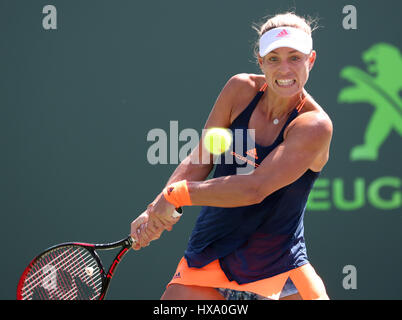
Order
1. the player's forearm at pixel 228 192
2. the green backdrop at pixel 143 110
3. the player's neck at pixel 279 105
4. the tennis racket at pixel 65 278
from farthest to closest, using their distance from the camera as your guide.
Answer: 1. the green backdrop at pixel 143 110
2. the tennis racket at pixel 65 278
3. the player's neck at pixel 279 105
4. the player's forearm at pixel 228 192

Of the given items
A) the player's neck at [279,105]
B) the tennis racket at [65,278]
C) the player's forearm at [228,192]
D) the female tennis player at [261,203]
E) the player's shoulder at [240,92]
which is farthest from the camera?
the tennis racket at [65,278]

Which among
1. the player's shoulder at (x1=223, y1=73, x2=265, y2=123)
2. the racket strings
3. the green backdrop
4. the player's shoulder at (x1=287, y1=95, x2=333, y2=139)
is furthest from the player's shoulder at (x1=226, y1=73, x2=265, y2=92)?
the green backdrop

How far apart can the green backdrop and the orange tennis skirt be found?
5.57 ft

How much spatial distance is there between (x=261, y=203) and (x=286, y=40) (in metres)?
0.62

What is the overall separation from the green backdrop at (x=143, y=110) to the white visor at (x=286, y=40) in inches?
69.4

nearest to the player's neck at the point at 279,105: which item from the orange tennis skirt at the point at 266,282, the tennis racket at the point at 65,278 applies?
the orange tennis skirt at the point at 266,282

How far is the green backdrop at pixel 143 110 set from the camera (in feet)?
13.4

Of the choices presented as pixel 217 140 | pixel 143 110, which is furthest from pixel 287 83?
pixel 143 110

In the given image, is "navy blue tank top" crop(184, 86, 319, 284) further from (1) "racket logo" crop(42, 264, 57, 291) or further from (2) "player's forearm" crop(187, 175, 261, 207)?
(1) "racket logo" crop(42, 264, 57, 291)

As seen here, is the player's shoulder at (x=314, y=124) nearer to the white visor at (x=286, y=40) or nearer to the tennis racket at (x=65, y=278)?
the white visor at (x=286, y=40)

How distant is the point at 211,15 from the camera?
4082 mm

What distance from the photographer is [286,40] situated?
89.7 inches

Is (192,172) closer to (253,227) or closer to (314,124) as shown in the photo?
(253,227)
